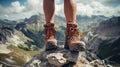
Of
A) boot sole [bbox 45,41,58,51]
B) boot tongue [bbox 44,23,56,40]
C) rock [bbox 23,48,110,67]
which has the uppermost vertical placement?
boot tongue [bbox 44,23,56,40]

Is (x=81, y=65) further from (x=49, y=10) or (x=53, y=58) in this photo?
(x=49, y=10)

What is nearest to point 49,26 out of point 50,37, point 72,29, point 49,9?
point 50,37

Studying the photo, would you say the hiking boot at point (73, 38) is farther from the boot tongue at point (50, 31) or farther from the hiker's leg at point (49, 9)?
the hiker's leg at point (49, 9)

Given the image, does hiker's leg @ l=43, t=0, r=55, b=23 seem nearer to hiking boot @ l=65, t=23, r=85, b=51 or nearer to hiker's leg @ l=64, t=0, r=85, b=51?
hiker's leg @ l=64, t=0, r=85, b=51

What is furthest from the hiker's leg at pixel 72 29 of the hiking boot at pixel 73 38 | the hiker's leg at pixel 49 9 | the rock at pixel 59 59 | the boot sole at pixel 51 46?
the hiker's leg at pixel 49 9

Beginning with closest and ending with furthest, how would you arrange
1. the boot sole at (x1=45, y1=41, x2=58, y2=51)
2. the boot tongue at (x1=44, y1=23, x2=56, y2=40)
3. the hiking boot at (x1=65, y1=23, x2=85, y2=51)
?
the hiking boot at (x1=65, y1=23, x2=85, y2=51) < the boot sole at (x1=45, y1=41, x2=58, y2=51) < the boot tongue at (x1=44, y1=23, x2=56, y2=40)

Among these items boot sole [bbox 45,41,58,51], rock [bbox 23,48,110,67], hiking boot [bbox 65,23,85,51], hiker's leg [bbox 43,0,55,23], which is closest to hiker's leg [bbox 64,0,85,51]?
hiking boot [bbox 65,23,85,51]
